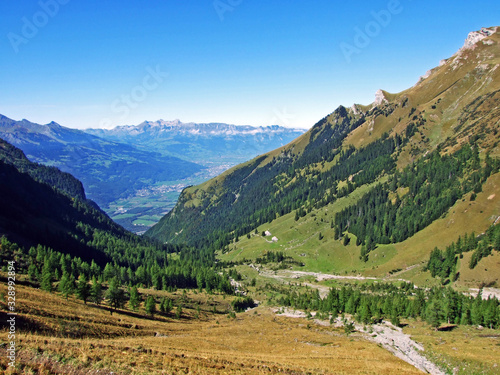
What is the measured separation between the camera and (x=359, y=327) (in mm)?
90062

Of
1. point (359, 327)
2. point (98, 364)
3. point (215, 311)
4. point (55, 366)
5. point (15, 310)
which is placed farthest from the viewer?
point (215, 311)

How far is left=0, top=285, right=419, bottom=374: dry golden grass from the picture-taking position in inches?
1212

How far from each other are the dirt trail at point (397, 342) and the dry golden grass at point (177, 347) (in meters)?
4.21

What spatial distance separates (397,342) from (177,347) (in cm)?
5592

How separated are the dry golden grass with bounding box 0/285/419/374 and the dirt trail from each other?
166 inches

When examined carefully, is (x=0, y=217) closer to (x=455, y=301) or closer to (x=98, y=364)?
(x=98, y=364)

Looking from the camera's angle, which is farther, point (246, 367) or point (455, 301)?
point (455, 301)

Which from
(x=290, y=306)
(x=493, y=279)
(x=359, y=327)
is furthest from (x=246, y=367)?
(x=493, y=279)

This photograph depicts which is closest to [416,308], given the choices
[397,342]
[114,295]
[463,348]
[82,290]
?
[397,342]

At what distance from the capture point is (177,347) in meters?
50.9

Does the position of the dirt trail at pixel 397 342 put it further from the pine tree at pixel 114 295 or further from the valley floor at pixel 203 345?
the pine tree at pixel 114 295

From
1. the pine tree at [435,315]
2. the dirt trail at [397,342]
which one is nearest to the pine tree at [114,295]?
the dirt trail at [397,342]

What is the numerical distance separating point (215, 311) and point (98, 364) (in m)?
93.3

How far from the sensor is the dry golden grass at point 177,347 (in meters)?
30.8
